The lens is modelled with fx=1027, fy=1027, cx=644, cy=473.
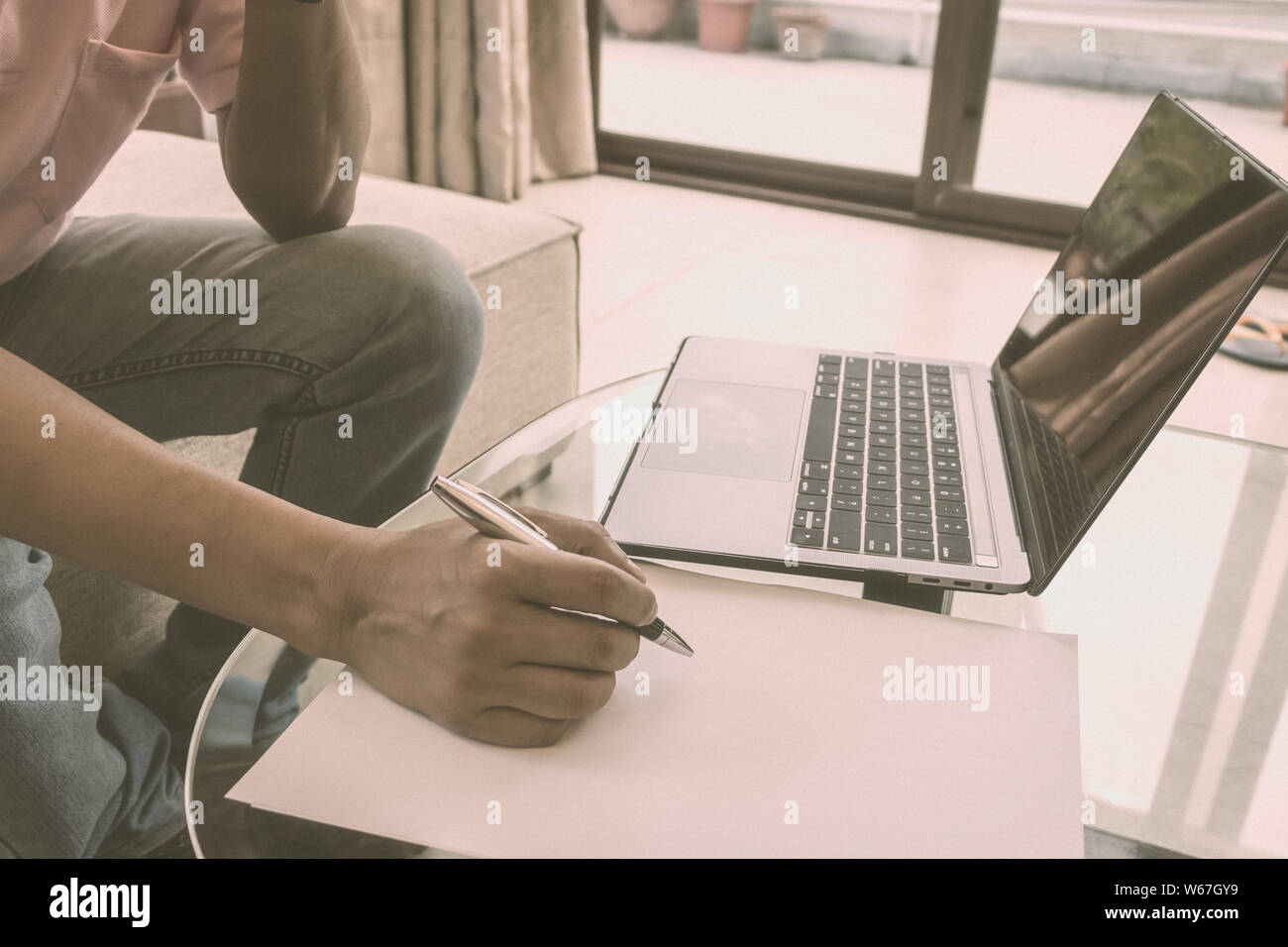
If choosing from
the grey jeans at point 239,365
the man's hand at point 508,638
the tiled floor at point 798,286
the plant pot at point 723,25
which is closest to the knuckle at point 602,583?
the man's hand at point 508,638

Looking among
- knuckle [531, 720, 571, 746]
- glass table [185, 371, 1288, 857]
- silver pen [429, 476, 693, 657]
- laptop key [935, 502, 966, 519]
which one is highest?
silver pen [429, 476, 693, 657]

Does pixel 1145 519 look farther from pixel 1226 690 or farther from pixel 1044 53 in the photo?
pixel 1044 53

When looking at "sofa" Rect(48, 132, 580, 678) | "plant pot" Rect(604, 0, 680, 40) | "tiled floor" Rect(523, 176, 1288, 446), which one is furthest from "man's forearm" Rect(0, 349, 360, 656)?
"plant pot" Rect(604, 0, 680, 40)

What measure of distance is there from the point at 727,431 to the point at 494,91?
6.93 feet

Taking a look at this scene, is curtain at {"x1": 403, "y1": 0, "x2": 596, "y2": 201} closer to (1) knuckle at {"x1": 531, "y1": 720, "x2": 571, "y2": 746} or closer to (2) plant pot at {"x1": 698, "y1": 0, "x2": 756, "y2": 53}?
(2) plant pot at {"x1": 698, "y1": 0, "x2": 756, "y2": 53}

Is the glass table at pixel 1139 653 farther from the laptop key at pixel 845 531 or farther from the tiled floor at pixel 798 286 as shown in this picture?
the tiled floor at pixel 798 286

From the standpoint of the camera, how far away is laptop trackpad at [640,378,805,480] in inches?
26.6

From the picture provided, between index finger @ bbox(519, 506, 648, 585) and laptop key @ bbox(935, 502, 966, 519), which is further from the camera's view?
laptop key @ bbox(935, 502, 966, 519)

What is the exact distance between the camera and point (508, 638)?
450 millimetres

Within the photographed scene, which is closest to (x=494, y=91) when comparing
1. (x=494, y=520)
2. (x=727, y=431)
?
(x=727, y=431)

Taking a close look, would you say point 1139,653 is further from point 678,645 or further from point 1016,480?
point 678,645

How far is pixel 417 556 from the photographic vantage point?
487mm

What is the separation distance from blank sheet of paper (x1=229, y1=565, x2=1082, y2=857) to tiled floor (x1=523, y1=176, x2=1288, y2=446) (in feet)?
4.25

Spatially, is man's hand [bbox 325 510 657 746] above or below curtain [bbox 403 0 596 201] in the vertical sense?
below
